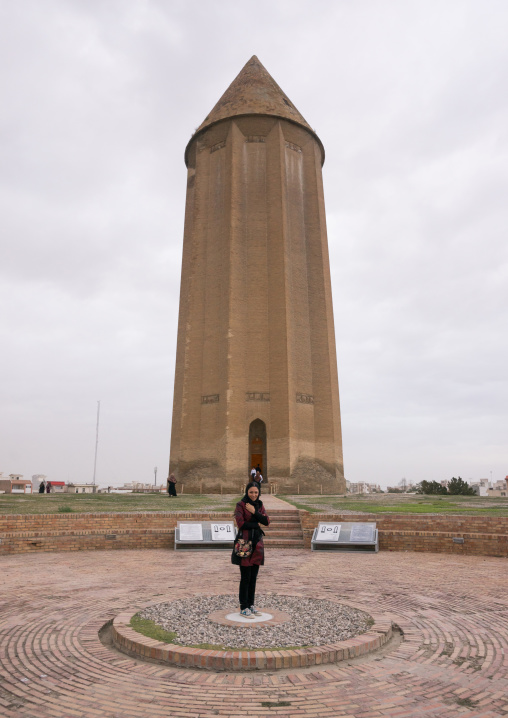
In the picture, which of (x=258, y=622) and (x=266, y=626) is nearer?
(x=266, y=626)

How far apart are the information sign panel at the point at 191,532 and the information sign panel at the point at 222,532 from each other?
0.89 ft

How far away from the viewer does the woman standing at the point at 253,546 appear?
5215 mm

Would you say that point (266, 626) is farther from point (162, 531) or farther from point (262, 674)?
point (162, 531)

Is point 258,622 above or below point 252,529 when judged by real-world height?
below

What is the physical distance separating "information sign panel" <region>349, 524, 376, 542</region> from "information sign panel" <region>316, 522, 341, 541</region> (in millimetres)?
306

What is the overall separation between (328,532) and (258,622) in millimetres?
6338

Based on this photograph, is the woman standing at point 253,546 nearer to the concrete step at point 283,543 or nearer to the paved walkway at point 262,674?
the paved walkway at point 262,674

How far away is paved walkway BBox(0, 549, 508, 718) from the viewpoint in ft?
10.7

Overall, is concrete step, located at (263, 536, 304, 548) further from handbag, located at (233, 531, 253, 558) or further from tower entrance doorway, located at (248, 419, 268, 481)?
tower entrance doorway, located at (248, 419, 268, 481)

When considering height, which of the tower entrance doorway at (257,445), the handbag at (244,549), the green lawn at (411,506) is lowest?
the handbag at (244,549)

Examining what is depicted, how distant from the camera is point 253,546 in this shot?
538cm

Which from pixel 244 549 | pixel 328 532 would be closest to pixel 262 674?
pixel 244 549

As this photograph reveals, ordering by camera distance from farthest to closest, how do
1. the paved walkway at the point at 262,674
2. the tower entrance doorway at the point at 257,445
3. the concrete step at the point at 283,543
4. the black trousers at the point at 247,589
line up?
the tower entrance doorway at the point at 257,445 → the concrete step at the point at 283,543 → the black trousers at the point at 247,589 → the paved walkway at the point at 262,674

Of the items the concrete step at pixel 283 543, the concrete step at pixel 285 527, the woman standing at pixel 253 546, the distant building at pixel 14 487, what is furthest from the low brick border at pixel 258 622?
the distant building at pixel 14 487
